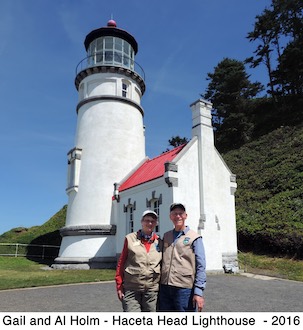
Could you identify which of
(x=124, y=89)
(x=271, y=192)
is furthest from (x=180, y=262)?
(x=271, y=192)

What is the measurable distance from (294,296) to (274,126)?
96.4 feet

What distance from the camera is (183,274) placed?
3980mm

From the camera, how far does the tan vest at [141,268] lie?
4.05m

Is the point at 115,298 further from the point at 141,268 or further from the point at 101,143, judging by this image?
the point at 101,143

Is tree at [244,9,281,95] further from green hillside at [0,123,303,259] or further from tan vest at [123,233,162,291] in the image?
tan vest at [123,233,162,291]

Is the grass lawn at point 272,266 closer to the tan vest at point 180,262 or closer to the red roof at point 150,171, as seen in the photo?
the red roof at point 150,171

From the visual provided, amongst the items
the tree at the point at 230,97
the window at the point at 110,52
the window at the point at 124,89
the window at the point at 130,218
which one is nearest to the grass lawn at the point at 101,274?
the window at the point at 130,218

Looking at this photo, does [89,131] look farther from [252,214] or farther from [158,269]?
[158,269]

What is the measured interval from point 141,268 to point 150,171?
1271 centimetres

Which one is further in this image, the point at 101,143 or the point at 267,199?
the point at 267,199

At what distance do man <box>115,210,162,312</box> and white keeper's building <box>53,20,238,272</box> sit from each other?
31.7ft

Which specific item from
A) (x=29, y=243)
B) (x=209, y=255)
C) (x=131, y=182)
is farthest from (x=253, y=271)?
(x=29, y=243)

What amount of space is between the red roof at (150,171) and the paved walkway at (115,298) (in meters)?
6.08
